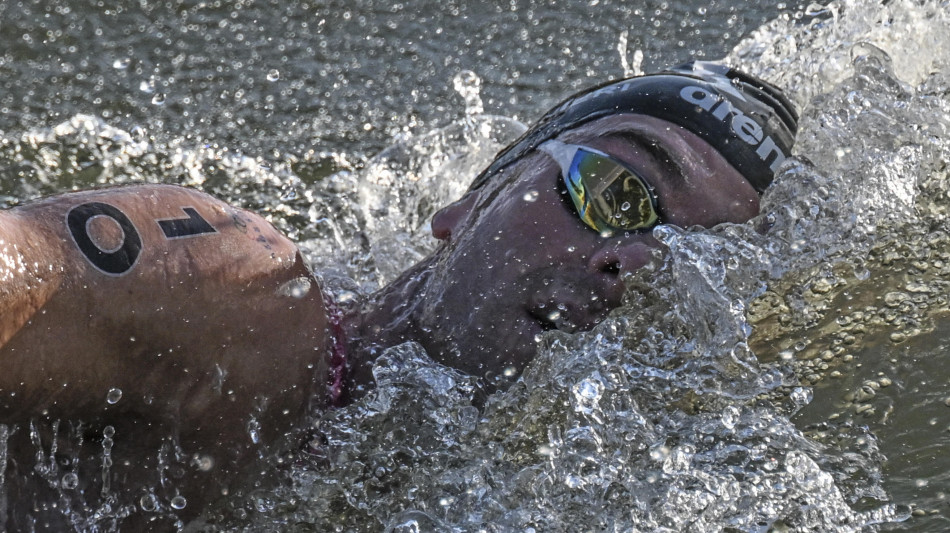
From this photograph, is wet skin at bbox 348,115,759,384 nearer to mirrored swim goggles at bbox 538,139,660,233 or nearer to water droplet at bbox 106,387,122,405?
mirrored swim goggles at bbox 538,139,660,233

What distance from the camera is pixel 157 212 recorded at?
172 cm

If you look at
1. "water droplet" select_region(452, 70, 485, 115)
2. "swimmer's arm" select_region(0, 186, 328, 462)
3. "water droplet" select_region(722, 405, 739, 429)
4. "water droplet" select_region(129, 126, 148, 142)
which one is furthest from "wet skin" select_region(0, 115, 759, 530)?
"water droplet" select_region(129, 126, 148, 142)

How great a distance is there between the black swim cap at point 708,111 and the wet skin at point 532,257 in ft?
0.12

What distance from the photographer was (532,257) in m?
2.08

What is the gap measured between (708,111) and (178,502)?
4.45ft

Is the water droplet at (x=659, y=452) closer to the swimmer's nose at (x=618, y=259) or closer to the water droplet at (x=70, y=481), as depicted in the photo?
the swimmer's nose at (x=618, y=259)

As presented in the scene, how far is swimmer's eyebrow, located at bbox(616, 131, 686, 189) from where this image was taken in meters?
2.19

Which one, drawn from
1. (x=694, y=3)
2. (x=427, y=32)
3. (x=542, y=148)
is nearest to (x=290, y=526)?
(x=542, y=148)

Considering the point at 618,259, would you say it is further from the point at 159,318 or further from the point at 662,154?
the point at 159,318

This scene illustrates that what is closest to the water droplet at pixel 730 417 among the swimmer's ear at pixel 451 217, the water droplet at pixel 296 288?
the swimmer's ear at pixel 451 217

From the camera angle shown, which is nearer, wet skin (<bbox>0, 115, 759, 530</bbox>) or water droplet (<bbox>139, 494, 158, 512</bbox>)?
wet skin (<bbox>0, 115, 759, 530</bbox>)

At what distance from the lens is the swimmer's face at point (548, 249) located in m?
2.06

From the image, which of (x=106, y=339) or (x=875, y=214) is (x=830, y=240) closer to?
(x=875, y=214)

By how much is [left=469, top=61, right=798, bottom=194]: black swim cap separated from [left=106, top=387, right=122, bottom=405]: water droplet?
104cm
